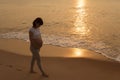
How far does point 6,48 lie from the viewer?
1255 cm

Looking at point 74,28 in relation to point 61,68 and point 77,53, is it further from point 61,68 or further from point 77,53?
point 61,68

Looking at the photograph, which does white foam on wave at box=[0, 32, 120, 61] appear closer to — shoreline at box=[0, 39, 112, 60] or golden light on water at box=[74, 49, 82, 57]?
shoreline at box=[0, 39, 112, 60]

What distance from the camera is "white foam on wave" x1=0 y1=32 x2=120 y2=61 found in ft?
39.8

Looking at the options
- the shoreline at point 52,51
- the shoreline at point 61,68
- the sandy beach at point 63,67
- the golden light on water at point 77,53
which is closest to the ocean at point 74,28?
the shoreline at point 52,51

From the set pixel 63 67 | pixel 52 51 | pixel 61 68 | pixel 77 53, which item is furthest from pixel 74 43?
pixel 61 68

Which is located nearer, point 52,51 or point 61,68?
point 61,68

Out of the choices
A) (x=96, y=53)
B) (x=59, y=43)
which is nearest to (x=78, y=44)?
(x=59, y=43)

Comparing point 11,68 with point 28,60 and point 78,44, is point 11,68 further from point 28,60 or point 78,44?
point 78,44

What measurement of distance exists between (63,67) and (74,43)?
4.20 m

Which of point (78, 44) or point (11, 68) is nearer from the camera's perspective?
point (11, 68)

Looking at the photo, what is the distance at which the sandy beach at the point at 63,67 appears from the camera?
27.6 feet

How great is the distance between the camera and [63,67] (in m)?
9.54

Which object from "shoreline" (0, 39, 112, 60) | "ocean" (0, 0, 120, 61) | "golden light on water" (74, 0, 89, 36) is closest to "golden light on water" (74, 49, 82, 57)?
"shoreline" (0, 39, 112, 60)

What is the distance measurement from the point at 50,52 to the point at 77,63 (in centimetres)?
210
